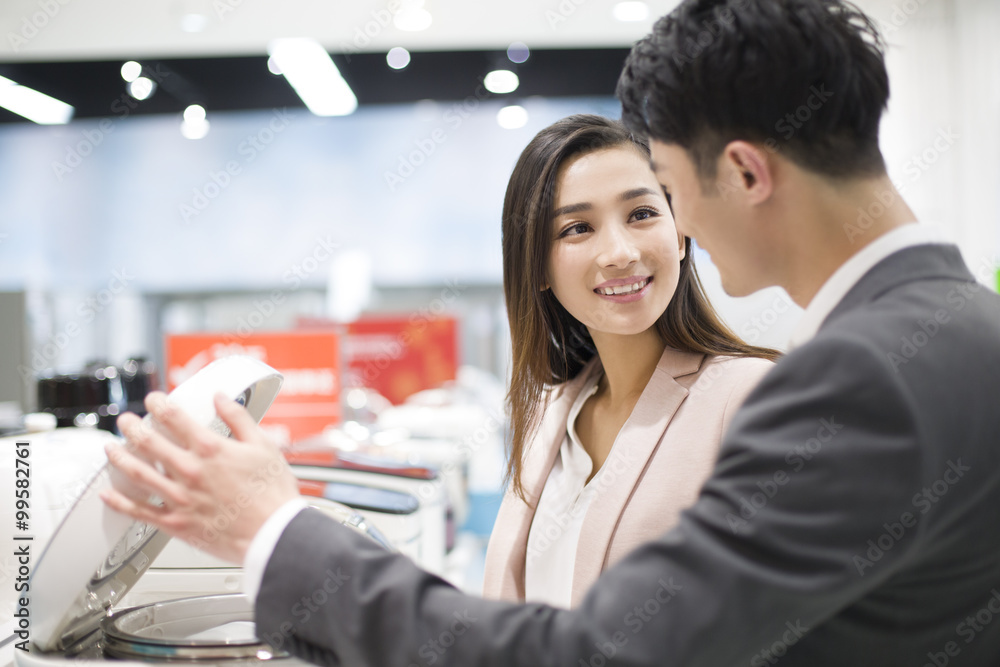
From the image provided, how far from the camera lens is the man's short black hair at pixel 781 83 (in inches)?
27.4

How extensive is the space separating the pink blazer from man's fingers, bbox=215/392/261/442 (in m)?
0.58

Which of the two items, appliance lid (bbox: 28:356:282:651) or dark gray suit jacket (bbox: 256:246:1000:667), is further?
appliance lid (bbox: 28:356:282:651)

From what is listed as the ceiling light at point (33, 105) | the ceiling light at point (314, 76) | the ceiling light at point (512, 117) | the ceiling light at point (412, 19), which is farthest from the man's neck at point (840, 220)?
the ceiling light at point (33, 105)

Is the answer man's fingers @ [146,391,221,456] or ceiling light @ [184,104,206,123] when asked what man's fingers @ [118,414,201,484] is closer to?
man's fingers @ [146,391,221,456]

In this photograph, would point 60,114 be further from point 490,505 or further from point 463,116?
point 490,505

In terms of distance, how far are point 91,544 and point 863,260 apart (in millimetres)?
770

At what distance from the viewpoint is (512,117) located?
21.0 feet

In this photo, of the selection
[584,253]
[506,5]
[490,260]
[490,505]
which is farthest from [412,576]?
[490,260]

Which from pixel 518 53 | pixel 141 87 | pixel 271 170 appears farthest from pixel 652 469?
pixel 141 87

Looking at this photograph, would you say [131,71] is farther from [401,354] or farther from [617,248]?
[617,248]

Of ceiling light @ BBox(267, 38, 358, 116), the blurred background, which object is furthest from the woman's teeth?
ceiling light @ BBox(267, 38, 358, 116)

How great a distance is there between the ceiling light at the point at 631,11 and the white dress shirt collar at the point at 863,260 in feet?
14.5

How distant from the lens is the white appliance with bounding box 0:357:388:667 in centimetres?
71

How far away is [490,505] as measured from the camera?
2811 mm
